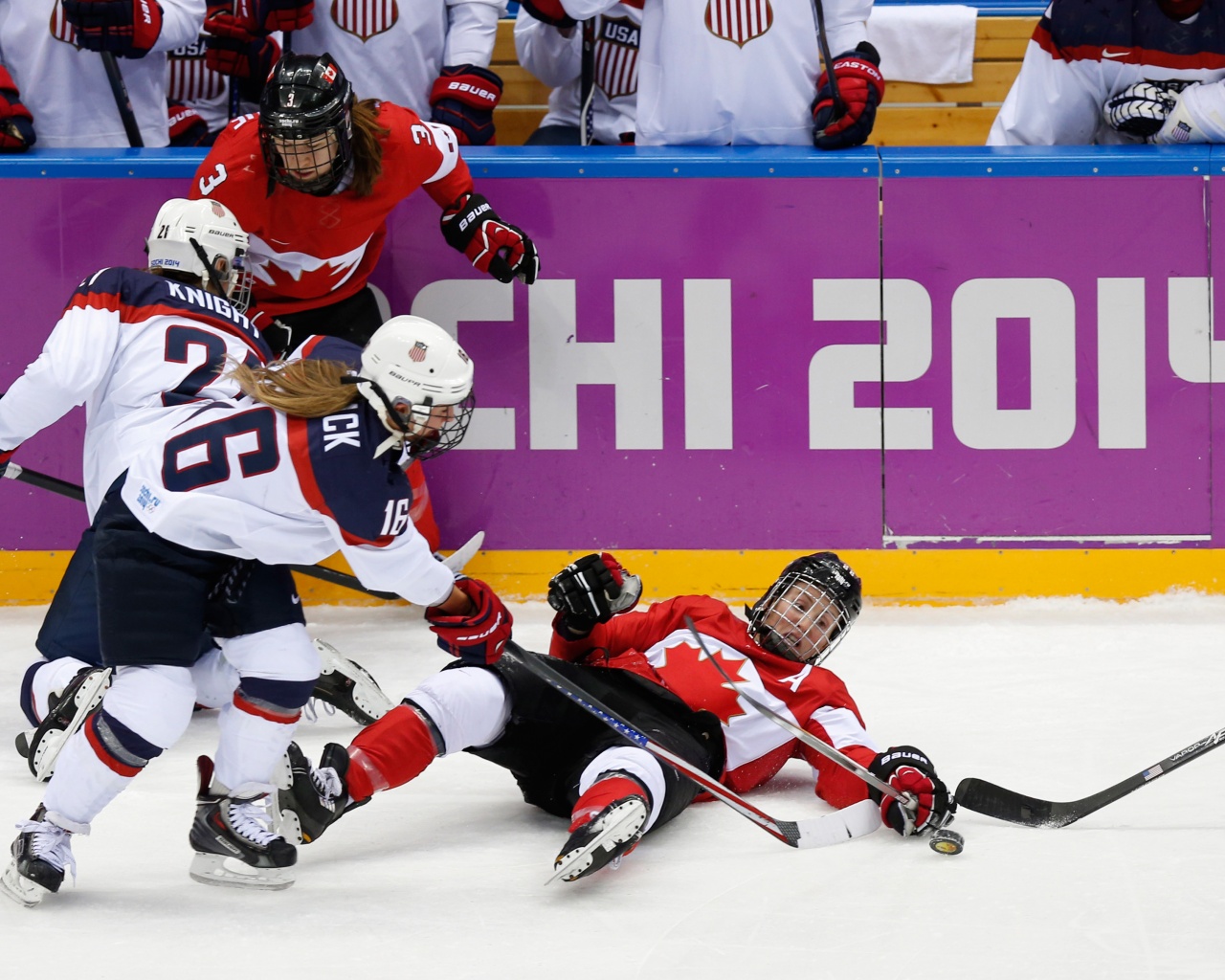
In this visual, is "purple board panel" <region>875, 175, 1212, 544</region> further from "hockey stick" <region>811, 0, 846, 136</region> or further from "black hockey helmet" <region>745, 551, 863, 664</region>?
"black hockey helmet" <region>745, 551, 863, 664</region>

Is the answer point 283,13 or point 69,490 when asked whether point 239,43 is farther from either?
point 69,490

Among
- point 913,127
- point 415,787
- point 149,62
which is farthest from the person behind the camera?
point 913,127

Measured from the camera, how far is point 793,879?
2.59 m

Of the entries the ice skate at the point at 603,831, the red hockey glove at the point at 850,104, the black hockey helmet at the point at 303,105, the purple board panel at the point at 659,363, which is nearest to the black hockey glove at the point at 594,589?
the ice skate at the point at 603,831

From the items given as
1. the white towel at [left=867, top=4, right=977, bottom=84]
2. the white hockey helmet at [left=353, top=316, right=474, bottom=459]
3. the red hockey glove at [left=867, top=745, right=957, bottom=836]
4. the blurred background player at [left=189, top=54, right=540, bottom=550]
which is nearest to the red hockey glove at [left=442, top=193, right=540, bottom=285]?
the blurred background player at [left=189, top=54, right=540, bottom=550]

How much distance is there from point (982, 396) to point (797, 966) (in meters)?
2.49

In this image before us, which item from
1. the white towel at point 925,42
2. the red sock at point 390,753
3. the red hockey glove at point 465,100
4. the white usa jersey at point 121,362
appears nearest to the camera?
the red sock at point 390,753

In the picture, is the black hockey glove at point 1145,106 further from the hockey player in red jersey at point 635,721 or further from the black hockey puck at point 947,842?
the black hockey puck at point 947,842

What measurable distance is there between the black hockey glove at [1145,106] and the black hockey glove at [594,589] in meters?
2.45

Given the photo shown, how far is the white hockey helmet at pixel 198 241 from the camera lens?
350 cm

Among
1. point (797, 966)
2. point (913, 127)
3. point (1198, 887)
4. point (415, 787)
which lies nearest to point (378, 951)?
point (797, 966)

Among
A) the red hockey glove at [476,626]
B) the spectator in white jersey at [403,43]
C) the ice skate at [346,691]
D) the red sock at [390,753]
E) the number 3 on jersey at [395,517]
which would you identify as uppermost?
the spectator in white jersey at [403,43]

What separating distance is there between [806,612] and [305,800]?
1.07 metres

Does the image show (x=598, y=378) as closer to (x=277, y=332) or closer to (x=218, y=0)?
(x=277, y=332)
